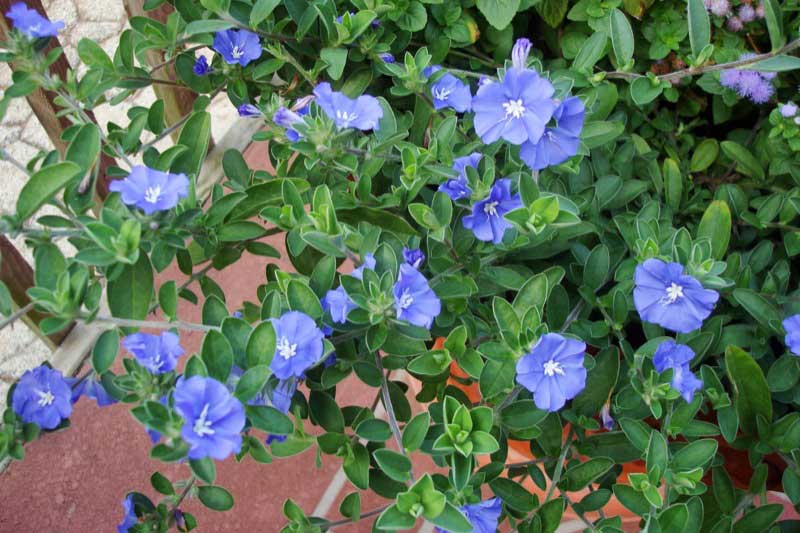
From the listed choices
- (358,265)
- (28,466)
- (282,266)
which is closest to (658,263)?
(358,265)

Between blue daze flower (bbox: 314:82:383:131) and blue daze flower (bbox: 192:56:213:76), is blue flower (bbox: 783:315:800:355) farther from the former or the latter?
blue daze flower (bbox: 192:56:213:76)

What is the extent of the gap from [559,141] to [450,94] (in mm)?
255

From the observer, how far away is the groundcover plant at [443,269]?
82 cm

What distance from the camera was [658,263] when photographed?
90cm

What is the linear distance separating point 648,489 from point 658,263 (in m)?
0.25

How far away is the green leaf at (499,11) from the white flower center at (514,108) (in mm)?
386

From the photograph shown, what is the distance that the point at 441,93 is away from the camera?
1.11 metres

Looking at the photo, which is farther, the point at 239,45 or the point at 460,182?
the point at 239,45

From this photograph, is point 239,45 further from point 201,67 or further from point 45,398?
point 45,398

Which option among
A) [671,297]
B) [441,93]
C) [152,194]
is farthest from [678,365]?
[152,194]

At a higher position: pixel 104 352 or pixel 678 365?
pixel 104 352

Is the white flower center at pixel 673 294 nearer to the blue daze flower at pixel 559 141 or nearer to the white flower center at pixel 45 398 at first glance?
the blue daze flower at pixel 559 141

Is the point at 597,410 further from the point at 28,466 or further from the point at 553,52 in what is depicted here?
the point at 28,466

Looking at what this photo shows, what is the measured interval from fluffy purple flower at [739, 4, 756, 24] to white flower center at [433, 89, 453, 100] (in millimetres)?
517
